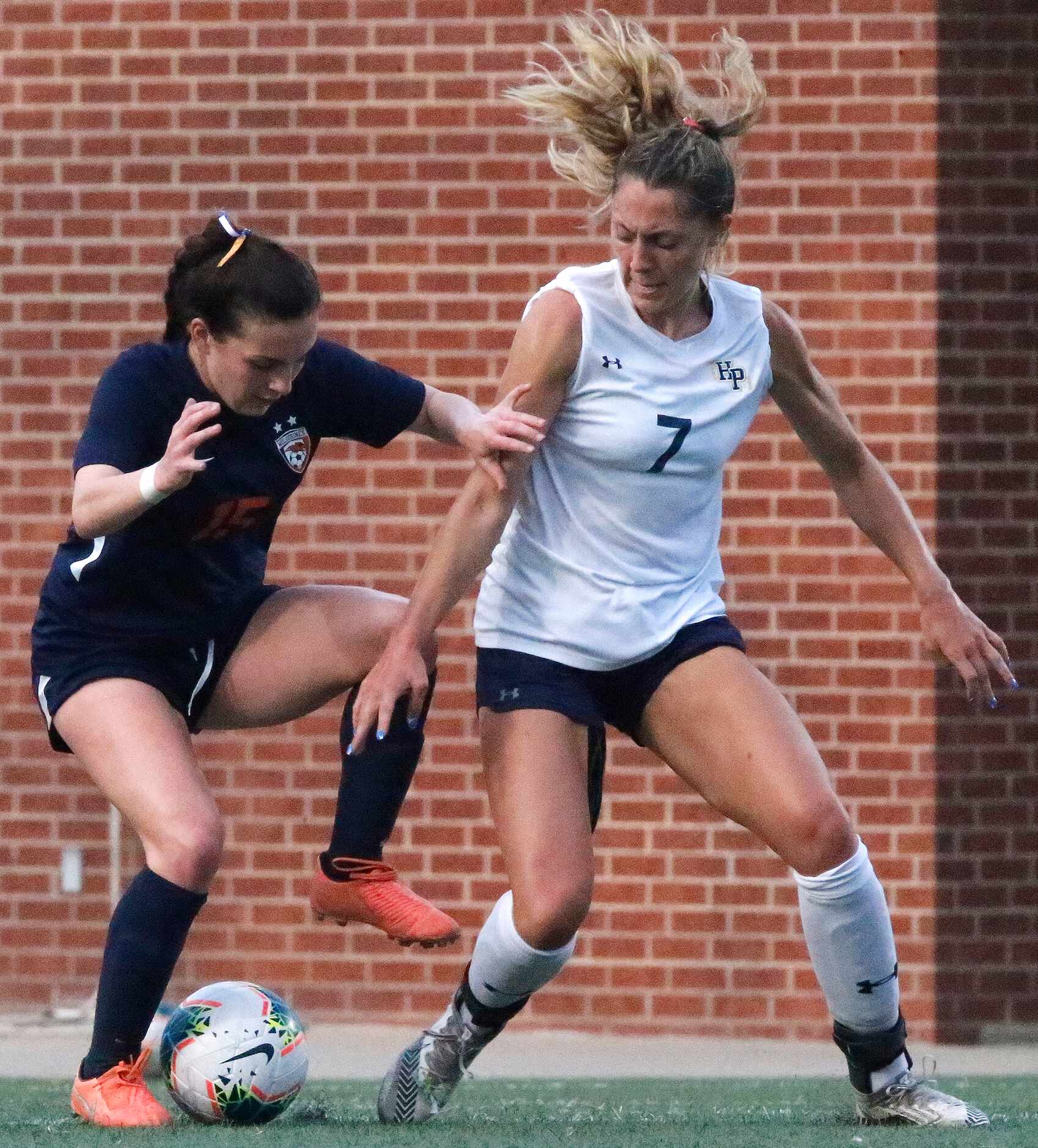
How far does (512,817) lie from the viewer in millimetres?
3949

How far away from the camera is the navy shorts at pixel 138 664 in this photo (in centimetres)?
407

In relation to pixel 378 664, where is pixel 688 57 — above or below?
above

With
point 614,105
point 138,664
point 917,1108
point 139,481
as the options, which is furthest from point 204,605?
point 917,1108

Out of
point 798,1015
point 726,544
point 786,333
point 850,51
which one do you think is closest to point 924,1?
point 850,51

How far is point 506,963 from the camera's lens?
13.4 ft

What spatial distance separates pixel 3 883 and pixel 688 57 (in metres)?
3.86

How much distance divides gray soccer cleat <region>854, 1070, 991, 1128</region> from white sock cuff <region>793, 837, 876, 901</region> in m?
0.45

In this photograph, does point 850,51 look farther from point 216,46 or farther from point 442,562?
point 442,562

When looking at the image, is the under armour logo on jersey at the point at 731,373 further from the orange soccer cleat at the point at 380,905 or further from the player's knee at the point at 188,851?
the player's knee at the point at 188,851

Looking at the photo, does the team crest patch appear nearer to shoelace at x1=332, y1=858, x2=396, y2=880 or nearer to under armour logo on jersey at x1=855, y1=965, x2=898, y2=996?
shoelace at x1=332, y1=858, x2=396, y2=880

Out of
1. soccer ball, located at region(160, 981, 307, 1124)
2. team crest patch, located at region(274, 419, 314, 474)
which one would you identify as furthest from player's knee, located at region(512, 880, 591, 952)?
team crest patch, located at region(274, 419, 314, 474)

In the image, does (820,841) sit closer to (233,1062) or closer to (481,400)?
(233,1062)

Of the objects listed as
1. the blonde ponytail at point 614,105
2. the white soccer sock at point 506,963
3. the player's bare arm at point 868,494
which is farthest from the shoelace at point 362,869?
the blonde ponytail at point 614,105

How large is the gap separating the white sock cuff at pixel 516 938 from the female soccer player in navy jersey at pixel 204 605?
11cm
